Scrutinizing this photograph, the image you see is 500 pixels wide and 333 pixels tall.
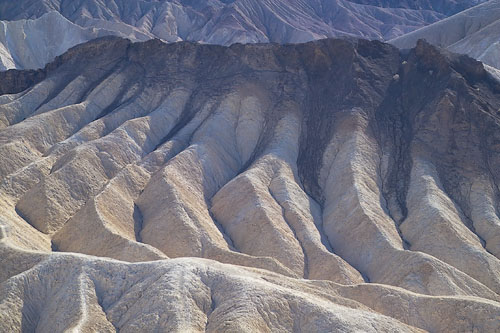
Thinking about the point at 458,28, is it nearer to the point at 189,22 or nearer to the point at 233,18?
the point at 233,18

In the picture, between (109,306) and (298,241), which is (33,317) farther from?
(298,241)

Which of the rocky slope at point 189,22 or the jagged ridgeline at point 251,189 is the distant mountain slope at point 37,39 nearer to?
the rocky slope at point 189,22

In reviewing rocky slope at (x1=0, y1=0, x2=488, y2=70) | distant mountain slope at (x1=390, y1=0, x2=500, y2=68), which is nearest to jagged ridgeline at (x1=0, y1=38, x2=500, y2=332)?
distant mountain slope at (x1=390, y1=0, x2=500, y2=68)

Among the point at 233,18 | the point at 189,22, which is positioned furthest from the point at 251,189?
the point at 189,22

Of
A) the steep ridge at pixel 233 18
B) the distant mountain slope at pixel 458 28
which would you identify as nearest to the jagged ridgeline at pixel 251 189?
the distant mountain slope at pixel 458 28

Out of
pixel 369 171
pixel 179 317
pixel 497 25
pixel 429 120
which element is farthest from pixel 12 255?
pixel 497 25

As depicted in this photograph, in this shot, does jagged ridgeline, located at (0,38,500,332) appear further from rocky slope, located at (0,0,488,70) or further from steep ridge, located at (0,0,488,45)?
steep ridge, located at (0,0,488,45)
